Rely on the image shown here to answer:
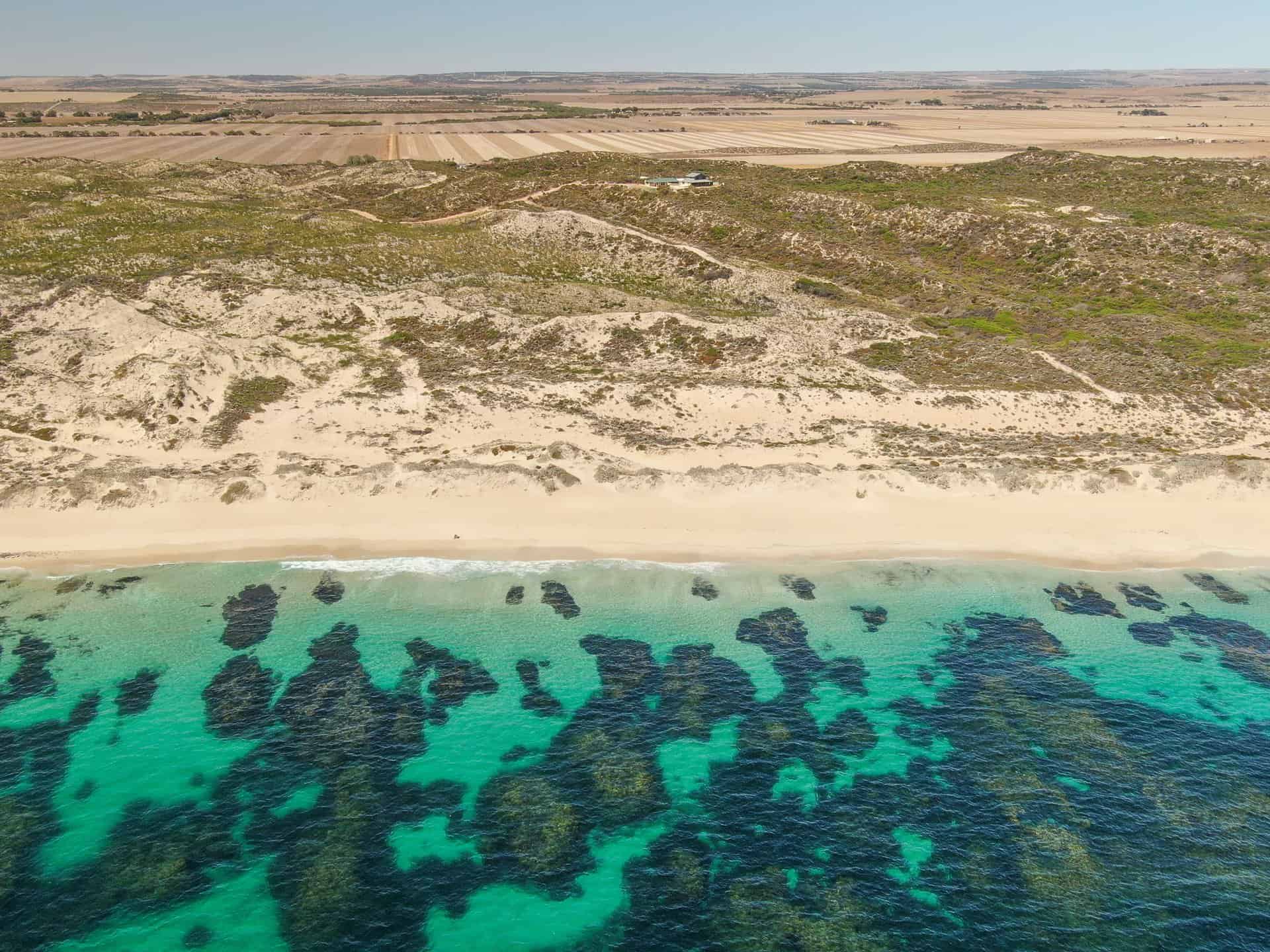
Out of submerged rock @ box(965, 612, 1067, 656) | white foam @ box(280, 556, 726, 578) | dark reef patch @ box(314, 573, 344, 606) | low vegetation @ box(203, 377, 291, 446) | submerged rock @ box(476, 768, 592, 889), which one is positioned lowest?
submerged rock @ box(476, 768, 592, 889)

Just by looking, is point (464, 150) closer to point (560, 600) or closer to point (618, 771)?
point (560, 600)

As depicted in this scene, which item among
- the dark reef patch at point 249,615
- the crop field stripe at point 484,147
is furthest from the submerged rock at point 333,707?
the crop field stripe at point 484,147

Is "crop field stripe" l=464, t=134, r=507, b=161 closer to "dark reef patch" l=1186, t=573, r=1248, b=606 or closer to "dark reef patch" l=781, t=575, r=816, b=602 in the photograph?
"dark reef patch" l=781, t=575, r=816, b=602

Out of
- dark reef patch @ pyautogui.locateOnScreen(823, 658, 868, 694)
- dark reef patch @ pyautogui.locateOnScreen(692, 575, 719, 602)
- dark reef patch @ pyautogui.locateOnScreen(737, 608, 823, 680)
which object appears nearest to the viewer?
dark reef patch @ pyautogui.locateOnScreen(823, 658, 868, 694)

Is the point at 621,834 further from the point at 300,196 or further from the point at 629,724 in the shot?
the point at 300,196

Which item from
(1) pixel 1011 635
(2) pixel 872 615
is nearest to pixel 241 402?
(2) pixel 872 615

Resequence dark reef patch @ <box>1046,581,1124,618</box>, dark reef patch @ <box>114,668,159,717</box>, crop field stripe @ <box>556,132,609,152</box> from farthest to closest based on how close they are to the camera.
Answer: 1. crop field stripe @ <box>556,132,609,152</box>
2. dark reef patch @ <box>1046,581,1124,618</box>
3. dark reef patch @ <box>114,668,159,717</box>

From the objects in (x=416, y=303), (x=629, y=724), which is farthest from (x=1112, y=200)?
(x=629, y=724)

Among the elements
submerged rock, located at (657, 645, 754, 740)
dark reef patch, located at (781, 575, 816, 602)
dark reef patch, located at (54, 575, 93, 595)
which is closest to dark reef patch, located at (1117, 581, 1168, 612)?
dark reef patch, located at (781, 575, 816, 602)

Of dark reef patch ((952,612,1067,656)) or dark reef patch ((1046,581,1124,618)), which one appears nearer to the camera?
dark reef patch ((952,612,1067,656))
